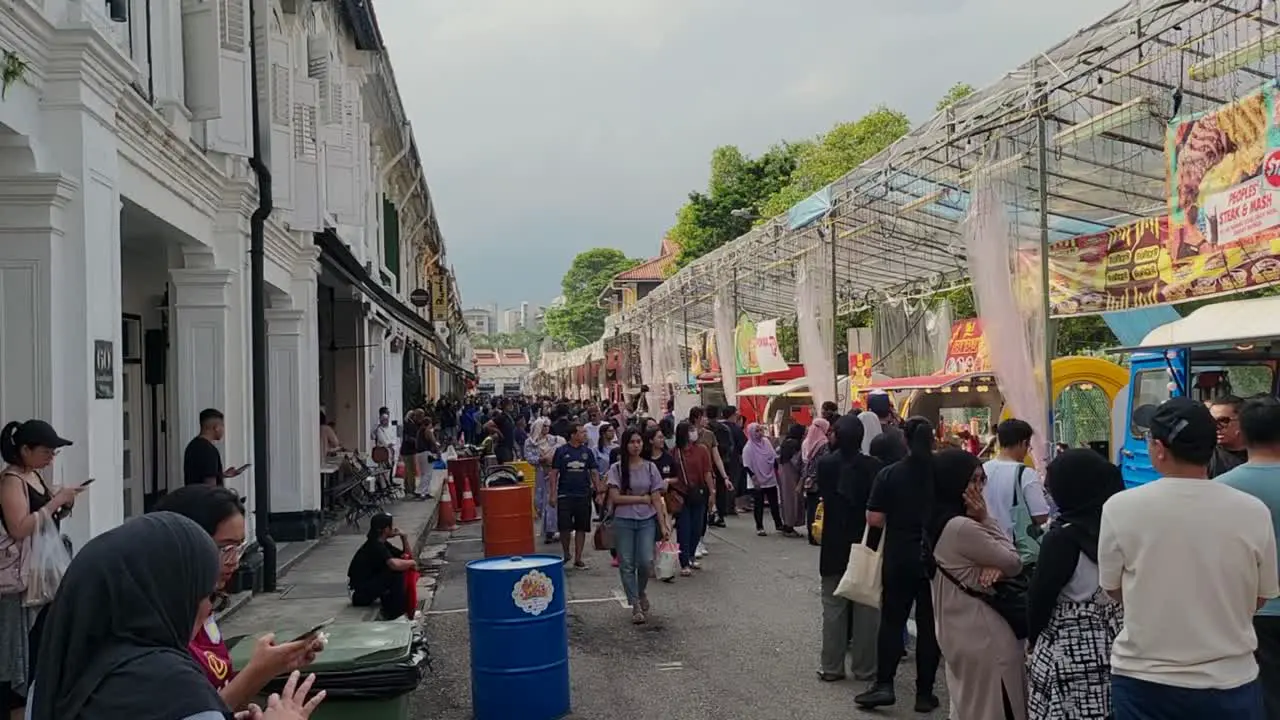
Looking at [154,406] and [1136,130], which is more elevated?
[1136,130]

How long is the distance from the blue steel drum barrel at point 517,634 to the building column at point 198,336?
17.0ft

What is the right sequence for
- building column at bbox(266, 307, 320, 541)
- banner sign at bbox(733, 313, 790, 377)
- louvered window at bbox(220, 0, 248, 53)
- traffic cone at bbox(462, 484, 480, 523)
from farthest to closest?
banner sign at bbox(733, 313, 790, 377) < traffic cone at bbox(462, 484, 480, 523) < building column at bbox(266, 307, 320, 541) < louvered window at bbox(220, 0, 248, 53)

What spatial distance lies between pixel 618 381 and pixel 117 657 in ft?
125

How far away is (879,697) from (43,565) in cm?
464

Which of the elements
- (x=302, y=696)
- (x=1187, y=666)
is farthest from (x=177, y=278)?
(x=1187, y=666)

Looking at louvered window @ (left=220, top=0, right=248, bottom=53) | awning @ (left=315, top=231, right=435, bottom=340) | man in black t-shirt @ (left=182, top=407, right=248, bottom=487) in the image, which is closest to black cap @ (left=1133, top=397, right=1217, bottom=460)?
man in black t-shirt @ (left=182, top=407, right=248, bottom=487)

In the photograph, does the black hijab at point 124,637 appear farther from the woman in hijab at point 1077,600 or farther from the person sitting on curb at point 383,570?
the person sitting on curb at point 383,570

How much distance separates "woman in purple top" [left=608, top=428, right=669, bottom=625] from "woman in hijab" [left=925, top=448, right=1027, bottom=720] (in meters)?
4.02

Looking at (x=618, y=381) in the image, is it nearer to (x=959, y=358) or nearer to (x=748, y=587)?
(x=959, y=358)

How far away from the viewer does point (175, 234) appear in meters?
9.59

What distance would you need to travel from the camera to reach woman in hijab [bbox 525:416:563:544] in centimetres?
1451

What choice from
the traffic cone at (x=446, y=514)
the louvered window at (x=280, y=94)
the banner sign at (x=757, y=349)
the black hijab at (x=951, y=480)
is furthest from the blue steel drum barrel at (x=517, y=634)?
the banner sign at (x=757, y=349)

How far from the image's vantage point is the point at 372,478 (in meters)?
18.5

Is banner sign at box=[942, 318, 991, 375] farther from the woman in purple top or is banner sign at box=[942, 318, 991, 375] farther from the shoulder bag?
the shoulder bag
